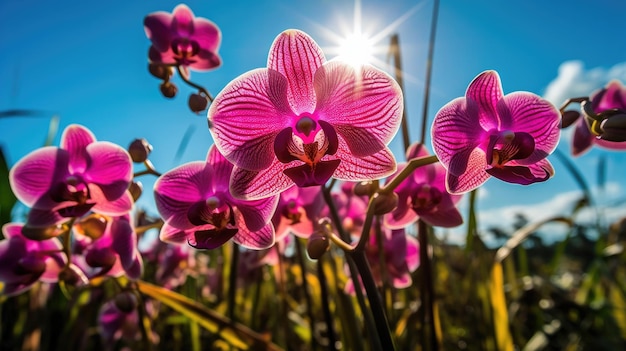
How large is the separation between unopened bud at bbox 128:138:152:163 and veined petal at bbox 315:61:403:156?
0.36 m

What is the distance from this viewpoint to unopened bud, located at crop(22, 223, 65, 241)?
2.41 feet

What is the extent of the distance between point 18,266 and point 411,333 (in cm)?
91

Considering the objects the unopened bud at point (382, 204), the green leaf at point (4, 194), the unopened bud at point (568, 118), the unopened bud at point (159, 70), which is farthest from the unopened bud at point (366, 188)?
the green leaf at point (4, 194)

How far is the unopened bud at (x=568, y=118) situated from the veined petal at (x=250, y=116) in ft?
1.41

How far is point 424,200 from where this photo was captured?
0.77m

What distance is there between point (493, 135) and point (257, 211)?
1.19 ft

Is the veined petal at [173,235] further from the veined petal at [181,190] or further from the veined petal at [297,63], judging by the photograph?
the veined petal at [297,63]

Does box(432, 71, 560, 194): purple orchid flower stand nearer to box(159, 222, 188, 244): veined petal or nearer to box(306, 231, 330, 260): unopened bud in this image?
box(306, 231, 330, 260): unopened bud

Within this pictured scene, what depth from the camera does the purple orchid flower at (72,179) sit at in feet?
2.51

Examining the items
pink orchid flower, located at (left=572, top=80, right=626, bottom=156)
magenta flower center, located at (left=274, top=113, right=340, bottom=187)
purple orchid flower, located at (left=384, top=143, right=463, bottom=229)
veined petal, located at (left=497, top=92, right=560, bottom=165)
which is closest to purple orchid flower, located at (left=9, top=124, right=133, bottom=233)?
magenta flower center, located at (left=274, top=113, right=340, bottom=187)

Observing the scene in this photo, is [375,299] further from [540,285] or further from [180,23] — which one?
[540,285]

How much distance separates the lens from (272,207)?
0.64m

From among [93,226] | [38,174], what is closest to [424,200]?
[93,226]

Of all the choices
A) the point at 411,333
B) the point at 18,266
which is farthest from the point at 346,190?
Result: the point at 18,266
